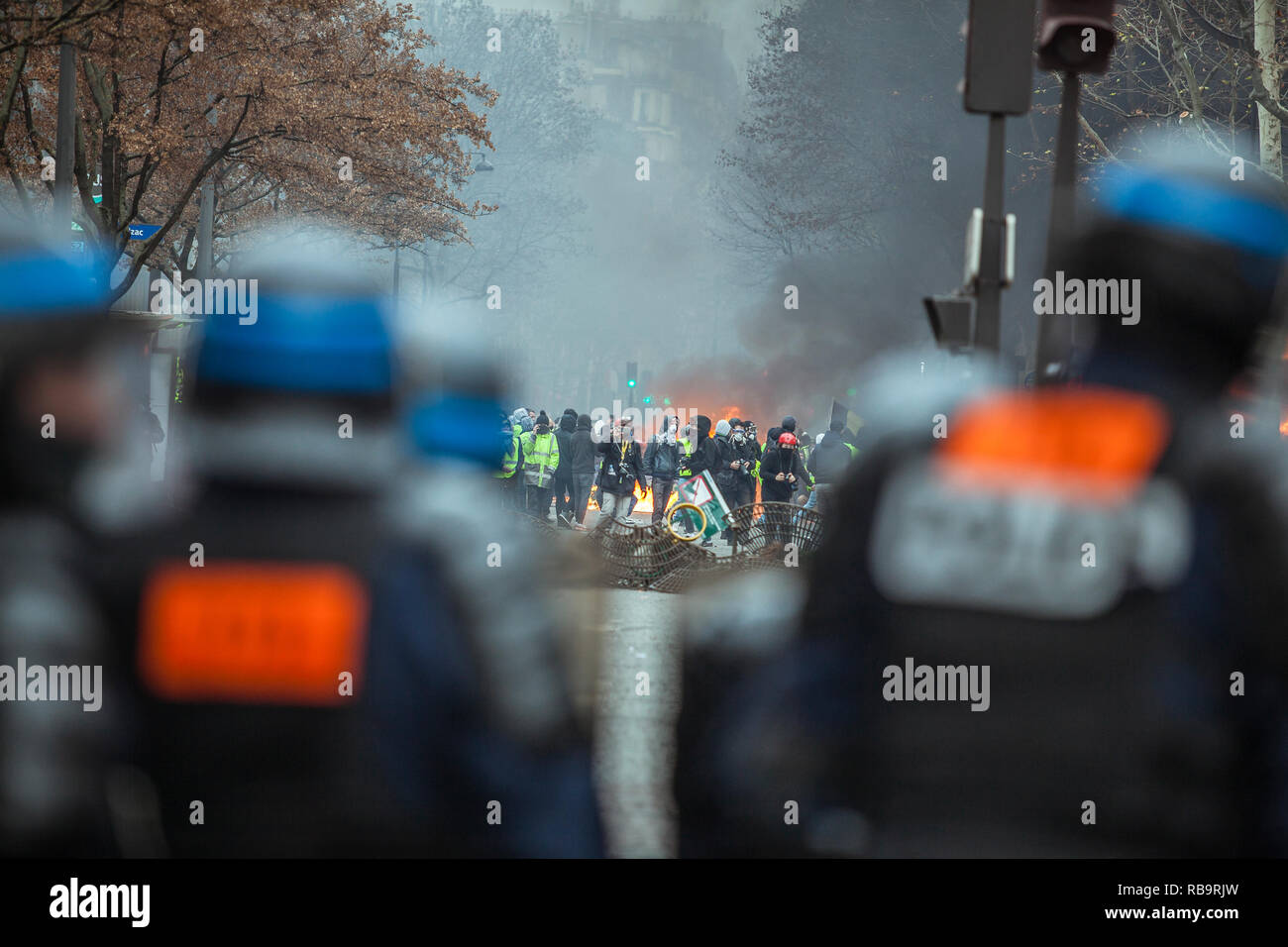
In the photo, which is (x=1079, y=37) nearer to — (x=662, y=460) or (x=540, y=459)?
(x=540, y=459)

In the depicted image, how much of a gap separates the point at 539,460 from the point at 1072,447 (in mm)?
17431

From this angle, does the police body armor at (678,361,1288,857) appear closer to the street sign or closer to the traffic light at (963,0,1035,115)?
the traffic light at (963,0,1035,115)

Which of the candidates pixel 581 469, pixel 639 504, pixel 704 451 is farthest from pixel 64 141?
pixel 639 504

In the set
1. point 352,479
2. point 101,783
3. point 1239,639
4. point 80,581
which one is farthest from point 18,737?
point 1239,639

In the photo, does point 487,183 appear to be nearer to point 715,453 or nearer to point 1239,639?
point 715,453

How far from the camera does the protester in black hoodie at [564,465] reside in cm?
1983

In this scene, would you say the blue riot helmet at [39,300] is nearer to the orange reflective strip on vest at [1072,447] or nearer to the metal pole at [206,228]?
the orange reflective strip on vest at [1072,447]

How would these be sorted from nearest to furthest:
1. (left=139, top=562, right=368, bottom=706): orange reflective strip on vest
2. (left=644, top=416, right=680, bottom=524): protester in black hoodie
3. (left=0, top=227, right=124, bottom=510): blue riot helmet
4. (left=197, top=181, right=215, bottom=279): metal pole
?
(left=139, top=562, right=368, bottom=706): orange reflective strip on vest → (left=0, top=227, right=124, bottom=510): blue riot helmet → (left=197, top=181, right=215, bottom=279): metal pole → (left=644, top=416, right=680, bottom=524): protester in black hoodie

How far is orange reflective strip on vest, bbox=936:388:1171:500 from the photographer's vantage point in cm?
216

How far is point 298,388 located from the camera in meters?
2.03

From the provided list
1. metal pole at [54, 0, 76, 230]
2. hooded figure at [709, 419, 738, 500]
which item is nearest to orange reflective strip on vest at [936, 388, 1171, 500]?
metal pole at [54, 0, 76, 230]

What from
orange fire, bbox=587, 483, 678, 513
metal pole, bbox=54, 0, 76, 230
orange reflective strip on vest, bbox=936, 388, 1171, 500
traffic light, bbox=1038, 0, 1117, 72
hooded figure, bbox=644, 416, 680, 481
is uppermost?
metal pole, bbox=54, 0, 76, 230

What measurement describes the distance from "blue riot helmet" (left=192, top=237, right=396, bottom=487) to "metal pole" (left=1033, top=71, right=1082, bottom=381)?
3.87ft

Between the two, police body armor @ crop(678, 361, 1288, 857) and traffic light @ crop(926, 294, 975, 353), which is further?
traffic light @ crop(926, 294, 975, 353)
